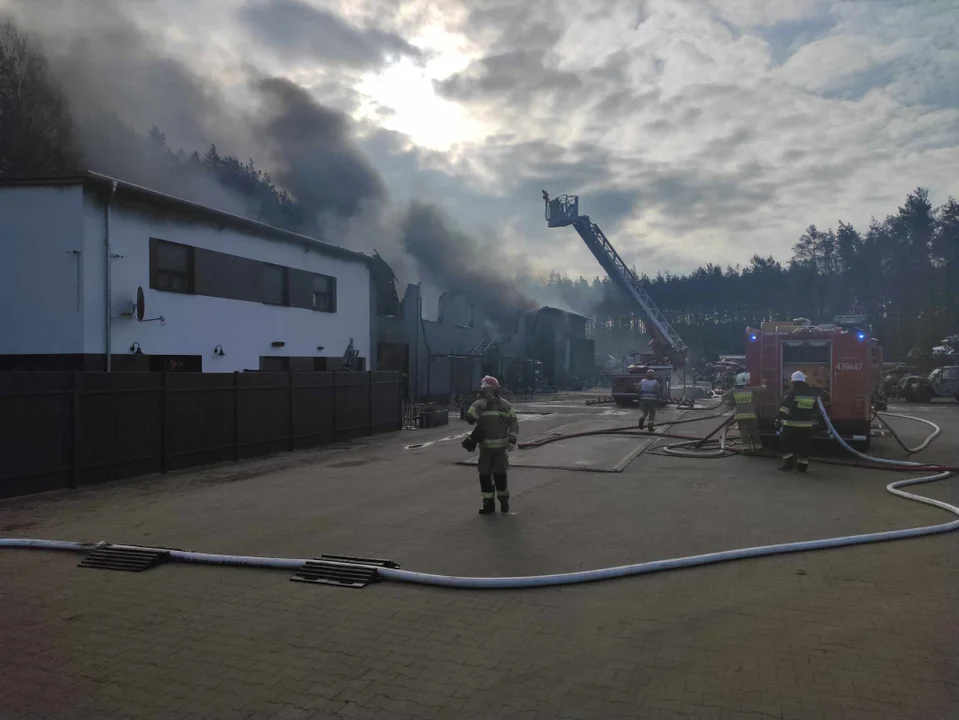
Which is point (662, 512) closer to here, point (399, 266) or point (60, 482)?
point (60, 482)

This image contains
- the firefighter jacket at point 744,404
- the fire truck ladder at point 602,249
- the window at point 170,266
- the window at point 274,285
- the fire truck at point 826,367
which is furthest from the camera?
the fire truck ladder at point 602,249

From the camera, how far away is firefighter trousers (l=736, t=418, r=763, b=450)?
13.0 metres

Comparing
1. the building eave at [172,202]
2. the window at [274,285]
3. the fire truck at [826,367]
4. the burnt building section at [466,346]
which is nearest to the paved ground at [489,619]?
the fire truck at [826,367]

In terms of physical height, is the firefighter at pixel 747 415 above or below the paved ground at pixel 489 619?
above

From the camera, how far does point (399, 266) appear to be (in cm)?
3581

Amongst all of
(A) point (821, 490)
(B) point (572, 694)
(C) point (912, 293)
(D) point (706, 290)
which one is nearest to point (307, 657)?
(B) point (572, 694)

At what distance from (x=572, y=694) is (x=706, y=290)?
241ft

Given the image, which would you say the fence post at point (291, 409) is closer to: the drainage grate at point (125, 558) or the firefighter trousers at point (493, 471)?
the firefighter trousers at point (493, 471)

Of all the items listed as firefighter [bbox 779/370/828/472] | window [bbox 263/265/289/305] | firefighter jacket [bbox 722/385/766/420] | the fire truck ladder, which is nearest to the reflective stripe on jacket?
firefighter jacket [bbox 722/385/766/420]

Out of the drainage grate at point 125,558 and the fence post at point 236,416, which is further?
the fence post at point 236,416

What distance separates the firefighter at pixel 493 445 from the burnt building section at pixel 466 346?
1897 cm

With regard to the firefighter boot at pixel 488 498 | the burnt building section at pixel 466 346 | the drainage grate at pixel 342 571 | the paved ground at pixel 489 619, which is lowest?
the paved ground at pixel 489 619

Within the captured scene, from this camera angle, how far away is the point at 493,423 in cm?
808

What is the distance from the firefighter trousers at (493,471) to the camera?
8.02 metres
